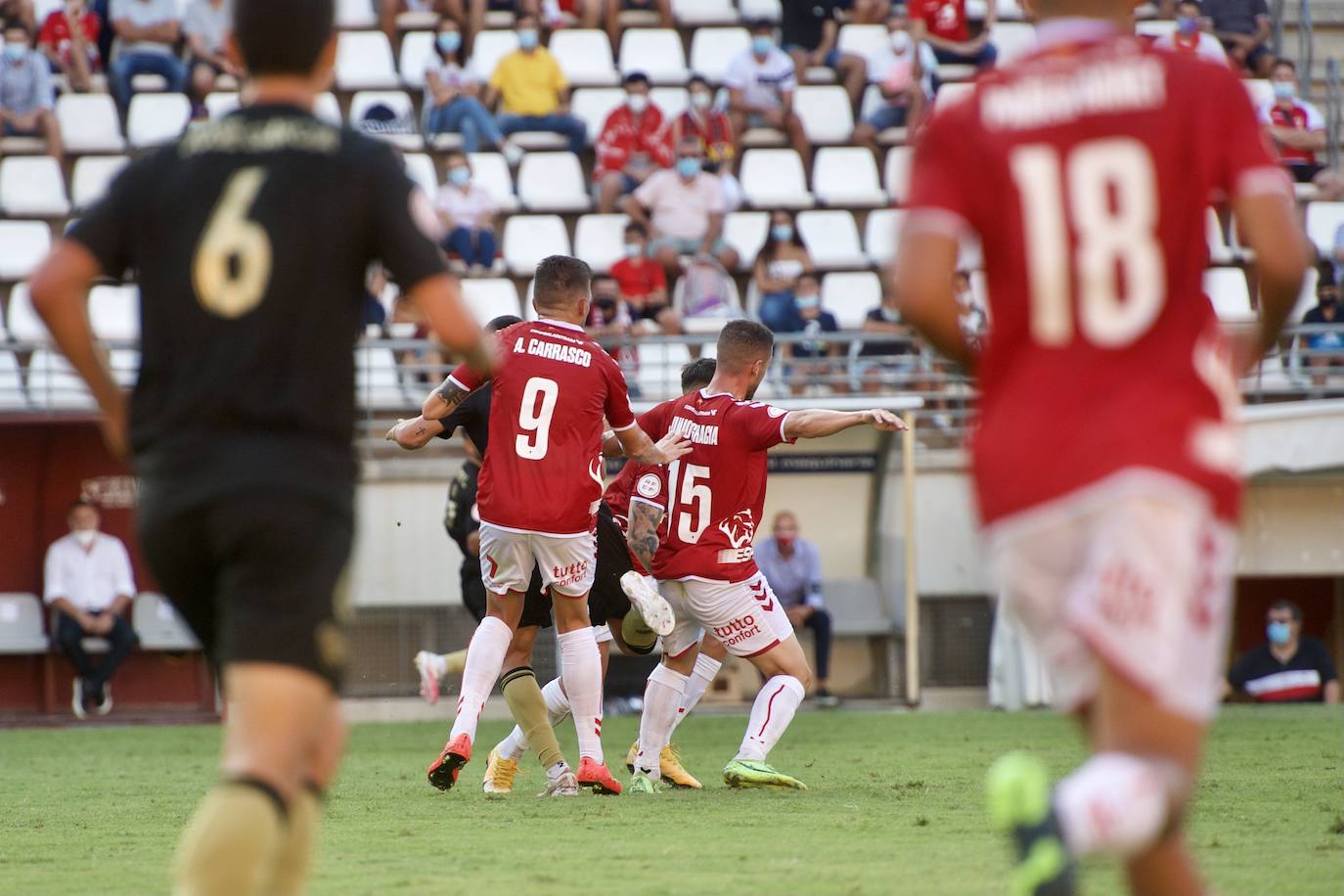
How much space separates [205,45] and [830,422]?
552 inches

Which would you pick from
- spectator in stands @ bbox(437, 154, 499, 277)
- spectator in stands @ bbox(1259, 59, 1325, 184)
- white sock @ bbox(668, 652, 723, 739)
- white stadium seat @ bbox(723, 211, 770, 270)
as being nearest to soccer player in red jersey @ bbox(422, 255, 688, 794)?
white sock @ bbox(668, 652, 723, 739)

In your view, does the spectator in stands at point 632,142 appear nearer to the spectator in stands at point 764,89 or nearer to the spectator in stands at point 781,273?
the spectator in stands at point 764,89

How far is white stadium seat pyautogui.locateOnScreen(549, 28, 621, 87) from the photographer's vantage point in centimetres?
2097

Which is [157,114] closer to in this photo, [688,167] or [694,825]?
[688,167]

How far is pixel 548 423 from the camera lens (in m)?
8.65

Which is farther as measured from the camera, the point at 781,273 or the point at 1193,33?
the point at 1193,33

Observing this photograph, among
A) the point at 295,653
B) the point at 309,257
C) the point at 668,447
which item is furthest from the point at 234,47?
the point at 668,447

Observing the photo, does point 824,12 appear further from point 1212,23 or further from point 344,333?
point 344,333

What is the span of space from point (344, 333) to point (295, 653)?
2.15 ft

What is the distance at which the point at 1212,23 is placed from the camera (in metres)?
21.5

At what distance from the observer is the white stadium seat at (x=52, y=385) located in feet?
52.7

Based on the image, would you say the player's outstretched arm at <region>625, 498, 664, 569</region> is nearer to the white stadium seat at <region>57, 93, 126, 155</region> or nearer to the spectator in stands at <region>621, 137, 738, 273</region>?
the spectator in stands at <region>621, 137, 738, 273</region>

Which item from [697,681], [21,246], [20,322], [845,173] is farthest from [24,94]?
[697,681]

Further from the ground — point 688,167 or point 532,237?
point 688,167
